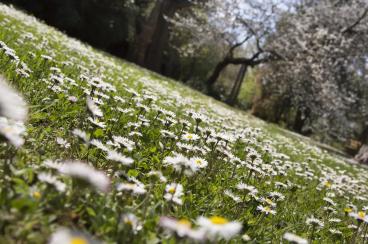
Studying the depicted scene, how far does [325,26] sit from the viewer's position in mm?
21219

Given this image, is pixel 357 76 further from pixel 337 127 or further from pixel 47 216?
pixel 47 216

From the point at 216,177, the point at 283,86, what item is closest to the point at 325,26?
the point at 283,86

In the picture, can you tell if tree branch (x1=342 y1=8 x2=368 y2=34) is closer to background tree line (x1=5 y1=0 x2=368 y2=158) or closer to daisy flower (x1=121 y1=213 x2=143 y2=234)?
background tree line (x1=5 y1=0 x2=368 y2=158)

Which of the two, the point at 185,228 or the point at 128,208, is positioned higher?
the point at 185,228

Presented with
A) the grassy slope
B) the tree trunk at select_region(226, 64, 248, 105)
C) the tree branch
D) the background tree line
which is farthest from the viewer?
the tree trunk at select_region(226, 64, 248, 105)

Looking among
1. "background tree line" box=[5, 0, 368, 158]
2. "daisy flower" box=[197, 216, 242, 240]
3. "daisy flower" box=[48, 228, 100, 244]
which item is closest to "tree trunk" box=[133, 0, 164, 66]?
"background tree line" box=[5, 0, 368, 158]

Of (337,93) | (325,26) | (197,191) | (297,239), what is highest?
(325,26)

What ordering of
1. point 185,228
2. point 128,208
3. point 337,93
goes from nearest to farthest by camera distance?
point 185,228, point 128,208, point 337,93

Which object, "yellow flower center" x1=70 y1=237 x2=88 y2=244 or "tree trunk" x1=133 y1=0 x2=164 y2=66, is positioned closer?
"yellow flower center" x1=70 y1=237 x2=88 y2=244

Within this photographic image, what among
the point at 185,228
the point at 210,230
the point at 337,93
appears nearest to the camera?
the point at 210,230

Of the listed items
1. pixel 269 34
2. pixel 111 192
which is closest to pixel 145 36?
pixel 269 34

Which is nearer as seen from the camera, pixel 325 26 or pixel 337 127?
pixel 325 26

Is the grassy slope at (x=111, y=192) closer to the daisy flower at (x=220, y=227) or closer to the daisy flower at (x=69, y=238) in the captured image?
the daisy flower at (x=69, y=238)

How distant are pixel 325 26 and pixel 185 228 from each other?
21.4m
